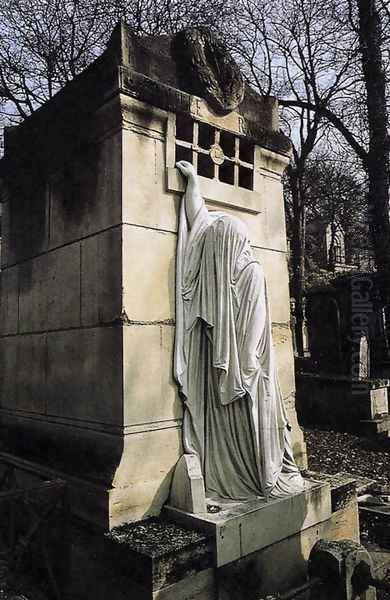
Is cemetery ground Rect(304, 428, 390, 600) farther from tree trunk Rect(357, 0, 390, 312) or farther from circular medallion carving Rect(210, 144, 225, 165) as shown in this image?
tree trunk Rect(357, 0, 390, 312)

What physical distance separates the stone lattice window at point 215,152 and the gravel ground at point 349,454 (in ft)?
16.9

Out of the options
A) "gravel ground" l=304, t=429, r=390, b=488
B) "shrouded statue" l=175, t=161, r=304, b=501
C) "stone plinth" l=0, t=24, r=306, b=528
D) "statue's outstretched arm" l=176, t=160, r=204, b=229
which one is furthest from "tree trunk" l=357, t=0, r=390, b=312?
"statue's outstretched arm" l=176, t=160, r=204, b=229

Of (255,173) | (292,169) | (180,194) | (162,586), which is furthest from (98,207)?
(292,169)

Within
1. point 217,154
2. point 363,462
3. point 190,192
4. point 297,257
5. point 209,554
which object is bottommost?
point 363,462

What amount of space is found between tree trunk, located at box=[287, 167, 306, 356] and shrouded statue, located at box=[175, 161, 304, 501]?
1393 cm

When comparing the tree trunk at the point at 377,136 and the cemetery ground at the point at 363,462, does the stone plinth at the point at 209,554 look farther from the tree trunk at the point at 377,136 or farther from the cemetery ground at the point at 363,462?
the tree trunk at the point at 377,136

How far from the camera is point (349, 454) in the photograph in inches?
361

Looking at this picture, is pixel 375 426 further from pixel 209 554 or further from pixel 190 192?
pixel 190 192

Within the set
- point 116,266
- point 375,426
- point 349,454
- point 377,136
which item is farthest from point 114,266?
point 377,136

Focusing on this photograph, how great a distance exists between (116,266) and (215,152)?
1.63 m

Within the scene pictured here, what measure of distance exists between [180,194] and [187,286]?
0.84 m

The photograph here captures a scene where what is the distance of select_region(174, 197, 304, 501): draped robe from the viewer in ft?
13.9

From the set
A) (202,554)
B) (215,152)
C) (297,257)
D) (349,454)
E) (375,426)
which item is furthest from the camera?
(297,257)

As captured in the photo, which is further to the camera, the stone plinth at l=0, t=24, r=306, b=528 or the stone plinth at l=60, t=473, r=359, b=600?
the stone plinth at l=0, t=24, r=306, b=528
